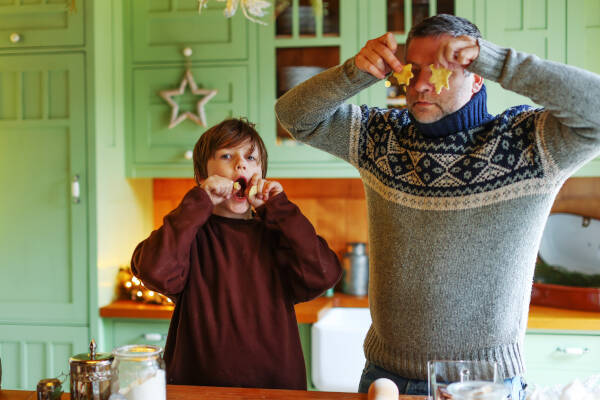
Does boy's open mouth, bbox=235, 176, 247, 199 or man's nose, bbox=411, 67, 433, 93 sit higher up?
man's nose, bbox=411, 67, 433, 93

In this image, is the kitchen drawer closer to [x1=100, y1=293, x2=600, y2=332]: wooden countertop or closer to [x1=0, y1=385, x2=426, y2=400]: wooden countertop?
[x1=100, y1=293, x2=600, y2=332]: wooden countertop

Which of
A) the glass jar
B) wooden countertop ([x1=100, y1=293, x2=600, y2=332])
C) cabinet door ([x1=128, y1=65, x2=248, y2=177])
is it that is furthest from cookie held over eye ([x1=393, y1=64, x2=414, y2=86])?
cabinet door ([x1=128, y1=65, x2=248, y2=177])

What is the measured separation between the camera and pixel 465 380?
3.05ft

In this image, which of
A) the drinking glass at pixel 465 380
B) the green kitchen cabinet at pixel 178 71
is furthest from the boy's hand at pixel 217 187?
the green kitchen cabinet at pixel 178 71

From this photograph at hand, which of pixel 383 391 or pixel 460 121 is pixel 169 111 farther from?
pixel 383 391

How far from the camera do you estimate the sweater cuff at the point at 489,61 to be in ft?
3.61

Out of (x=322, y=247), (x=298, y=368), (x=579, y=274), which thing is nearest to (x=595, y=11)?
(x=579, y=274)

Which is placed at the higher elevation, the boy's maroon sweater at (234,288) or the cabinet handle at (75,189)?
the cabinet handle at (75,189)

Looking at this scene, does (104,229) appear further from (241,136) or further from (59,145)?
(241,136)

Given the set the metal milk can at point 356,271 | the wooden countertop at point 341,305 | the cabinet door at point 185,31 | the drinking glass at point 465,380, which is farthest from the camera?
the metal milk can at point 356,271

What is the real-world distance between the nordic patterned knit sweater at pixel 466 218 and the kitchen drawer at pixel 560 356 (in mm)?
1178

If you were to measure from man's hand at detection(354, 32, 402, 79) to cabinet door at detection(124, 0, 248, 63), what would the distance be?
142cm

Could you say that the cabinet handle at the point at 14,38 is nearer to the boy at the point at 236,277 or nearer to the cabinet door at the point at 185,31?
the cabinet door at the point at 185,31

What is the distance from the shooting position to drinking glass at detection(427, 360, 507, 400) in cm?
90
